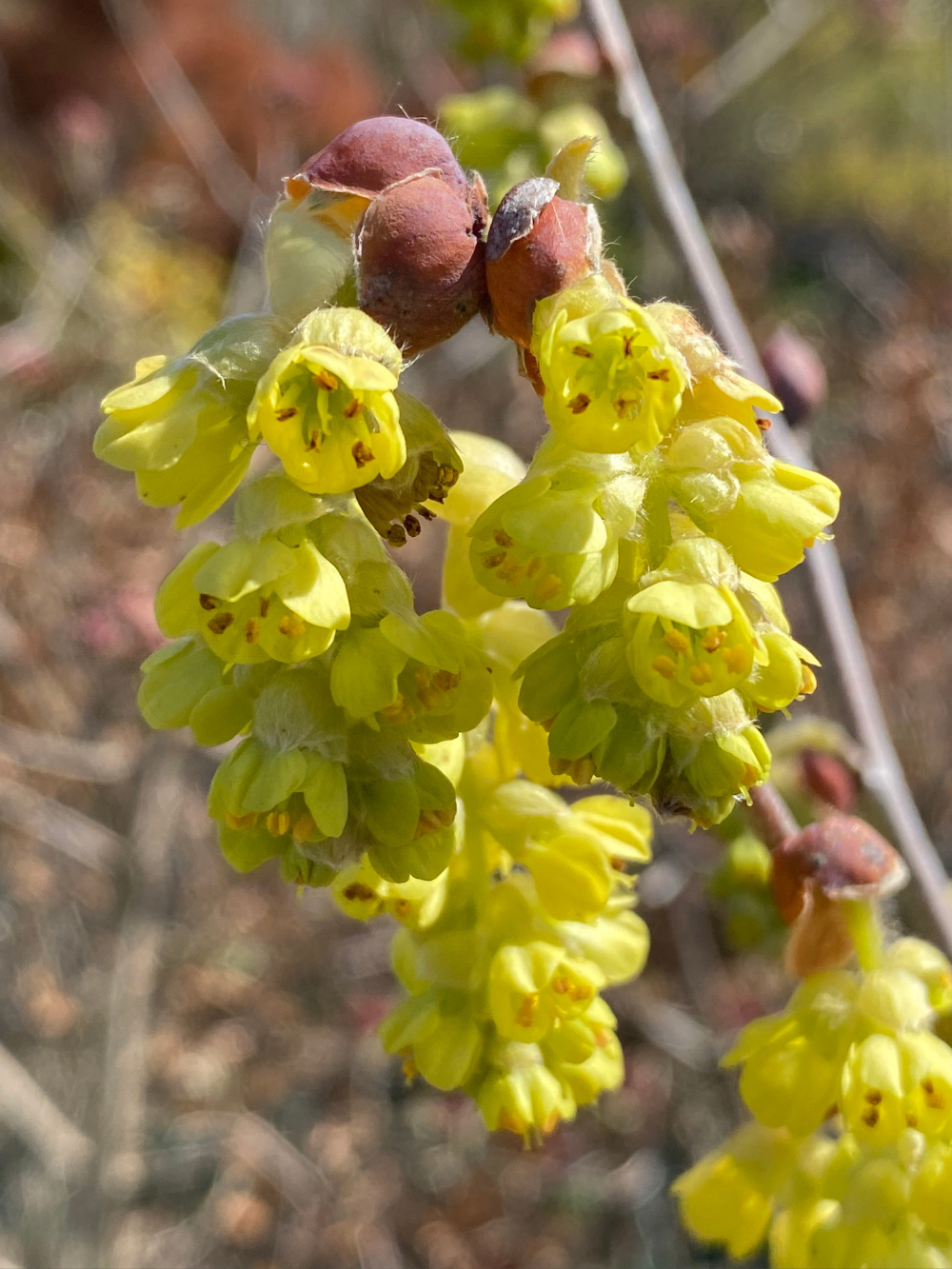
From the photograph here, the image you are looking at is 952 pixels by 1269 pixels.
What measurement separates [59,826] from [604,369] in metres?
3.37

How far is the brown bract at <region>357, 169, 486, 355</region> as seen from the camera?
77 centimetres

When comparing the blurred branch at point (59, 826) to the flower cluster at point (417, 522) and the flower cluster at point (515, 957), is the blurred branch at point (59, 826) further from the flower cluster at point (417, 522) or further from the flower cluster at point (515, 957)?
the flower cluster at point (417, 522)

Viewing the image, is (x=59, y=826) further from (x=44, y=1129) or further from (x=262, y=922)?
(x=262, y=922)

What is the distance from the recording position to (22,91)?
9.77 metres

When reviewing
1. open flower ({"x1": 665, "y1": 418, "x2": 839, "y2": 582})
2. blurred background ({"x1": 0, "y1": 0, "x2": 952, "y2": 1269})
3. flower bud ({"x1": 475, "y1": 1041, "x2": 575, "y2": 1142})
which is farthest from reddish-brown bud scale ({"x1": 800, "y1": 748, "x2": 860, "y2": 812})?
blurred background ({"x1": 0, "y1": 0, "x2": 952, "y2": 1269})

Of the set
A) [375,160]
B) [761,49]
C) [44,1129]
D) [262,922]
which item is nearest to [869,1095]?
[375,160]

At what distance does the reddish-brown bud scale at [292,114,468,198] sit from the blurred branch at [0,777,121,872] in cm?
296

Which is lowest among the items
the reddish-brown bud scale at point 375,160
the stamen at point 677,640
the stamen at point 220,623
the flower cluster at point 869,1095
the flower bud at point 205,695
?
the flower cluster at point 869,1095

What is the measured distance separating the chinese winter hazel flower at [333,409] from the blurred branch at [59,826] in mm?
2949

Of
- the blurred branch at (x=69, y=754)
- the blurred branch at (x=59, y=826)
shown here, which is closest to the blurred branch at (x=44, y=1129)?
the blurred branch at (x=59, y=826)

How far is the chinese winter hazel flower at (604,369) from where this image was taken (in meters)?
0.71

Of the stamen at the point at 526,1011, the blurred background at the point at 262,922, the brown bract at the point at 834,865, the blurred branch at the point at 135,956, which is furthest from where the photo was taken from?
the blurred background at the point at 262,922

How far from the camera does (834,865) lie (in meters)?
1.12

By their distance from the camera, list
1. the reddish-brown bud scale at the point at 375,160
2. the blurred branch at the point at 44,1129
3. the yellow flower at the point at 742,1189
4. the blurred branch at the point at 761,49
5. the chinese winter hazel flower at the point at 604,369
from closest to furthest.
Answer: the chinese winter hazel flower at the point at 604,369
the reddish-brown bud scale at the point at 375,160
the yellow flower at the point at 742,1189
the blurred branch at the point at 44,1129
the blurred branch at the point at 761,49
